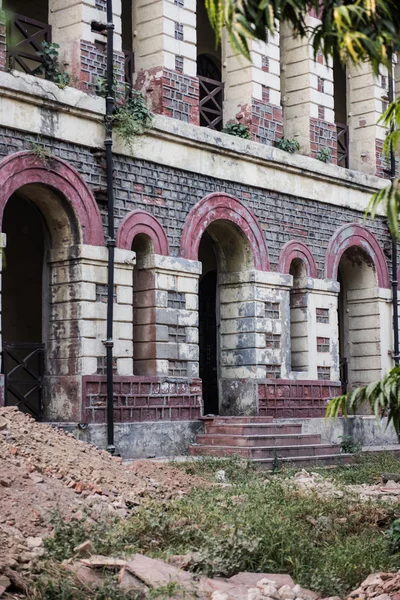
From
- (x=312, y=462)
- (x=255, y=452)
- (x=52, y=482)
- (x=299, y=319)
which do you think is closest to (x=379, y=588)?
(x=52, y=482)

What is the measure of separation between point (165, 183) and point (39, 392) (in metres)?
3.91

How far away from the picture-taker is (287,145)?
19.3m

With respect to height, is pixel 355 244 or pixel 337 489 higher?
pixel 355 244

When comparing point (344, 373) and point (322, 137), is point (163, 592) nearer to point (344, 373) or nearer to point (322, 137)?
point (322, 137)

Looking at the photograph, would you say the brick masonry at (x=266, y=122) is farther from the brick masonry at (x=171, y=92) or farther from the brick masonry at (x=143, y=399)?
the brick masonry at (x=143, y=399)

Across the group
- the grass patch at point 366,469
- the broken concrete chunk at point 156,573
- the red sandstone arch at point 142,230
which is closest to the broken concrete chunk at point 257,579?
the broken concrete chunk at point 156,573

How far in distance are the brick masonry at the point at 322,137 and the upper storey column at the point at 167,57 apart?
11.1ft

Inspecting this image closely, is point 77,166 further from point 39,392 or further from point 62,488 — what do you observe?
point 62,488

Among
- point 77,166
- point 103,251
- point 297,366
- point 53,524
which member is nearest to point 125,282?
point 103,251

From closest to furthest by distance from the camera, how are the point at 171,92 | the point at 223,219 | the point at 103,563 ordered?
the point at 103,563, the point at 171,92, the point at 223,219

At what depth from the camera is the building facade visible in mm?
15117

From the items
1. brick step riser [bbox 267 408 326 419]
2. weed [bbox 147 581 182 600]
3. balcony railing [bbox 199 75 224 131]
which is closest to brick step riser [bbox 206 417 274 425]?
brick step riser [bbox 267 408 326 419]

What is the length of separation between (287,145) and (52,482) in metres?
10.8

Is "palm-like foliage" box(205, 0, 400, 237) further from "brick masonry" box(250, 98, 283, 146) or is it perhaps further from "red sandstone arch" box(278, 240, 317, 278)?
"red sandstone arch" box(278, 240, 317, 278)
